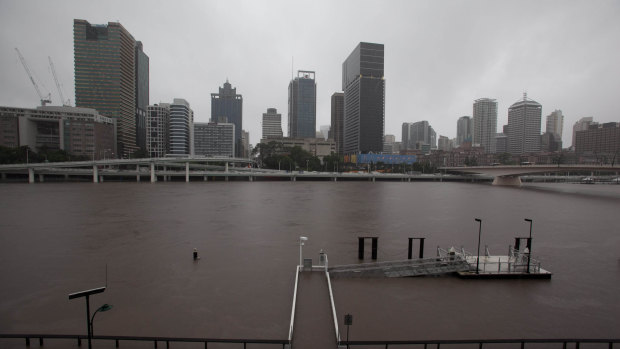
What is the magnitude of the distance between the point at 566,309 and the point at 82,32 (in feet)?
695

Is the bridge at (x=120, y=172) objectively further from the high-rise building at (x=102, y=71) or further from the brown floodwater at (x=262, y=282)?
the high-rise building at (x=102, y=71)

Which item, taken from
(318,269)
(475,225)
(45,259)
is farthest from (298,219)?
(45,259)

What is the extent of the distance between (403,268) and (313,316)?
21.5 feet

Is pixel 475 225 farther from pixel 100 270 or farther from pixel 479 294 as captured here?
pixel 100 270

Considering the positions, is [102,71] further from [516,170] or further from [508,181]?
[508,181]

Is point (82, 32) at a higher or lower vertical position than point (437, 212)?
higher

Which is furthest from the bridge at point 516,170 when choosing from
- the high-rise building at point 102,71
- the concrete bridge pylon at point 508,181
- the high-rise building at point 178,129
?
the high-rise building at point 102,71

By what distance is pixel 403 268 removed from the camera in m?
15.0

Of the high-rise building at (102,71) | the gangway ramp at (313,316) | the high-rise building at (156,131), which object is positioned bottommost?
the gangway ramp at (313,316)

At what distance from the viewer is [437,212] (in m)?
35.9

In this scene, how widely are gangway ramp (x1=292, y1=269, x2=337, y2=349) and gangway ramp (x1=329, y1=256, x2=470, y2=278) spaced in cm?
131

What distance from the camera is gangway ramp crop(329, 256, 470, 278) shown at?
14508 millimetres

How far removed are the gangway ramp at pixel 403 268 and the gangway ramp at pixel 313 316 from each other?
4.31 ft

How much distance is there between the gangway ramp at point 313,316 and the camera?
891 cm
